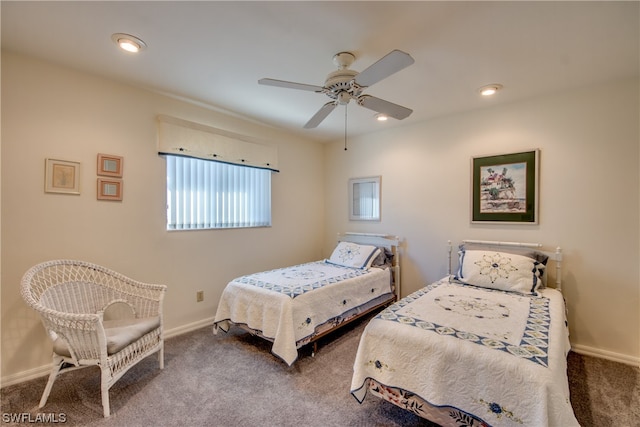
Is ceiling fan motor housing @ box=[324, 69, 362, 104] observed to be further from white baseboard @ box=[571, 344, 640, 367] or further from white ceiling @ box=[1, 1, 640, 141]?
white baseboard @ box=[571, 344, 640, 367]

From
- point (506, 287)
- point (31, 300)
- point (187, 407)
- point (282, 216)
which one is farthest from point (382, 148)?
point (31, 300)

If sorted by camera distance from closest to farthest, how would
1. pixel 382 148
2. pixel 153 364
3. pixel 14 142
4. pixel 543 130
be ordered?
pixel 14 142
pixel 153 364
pixel 543 130
pixel 382 148

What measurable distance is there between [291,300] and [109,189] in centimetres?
190

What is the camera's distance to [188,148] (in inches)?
120

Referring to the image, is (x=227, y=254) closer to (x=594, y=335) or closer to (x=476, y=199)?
(x=476, y=199)

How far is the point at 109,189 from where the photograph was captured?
8.39 feet

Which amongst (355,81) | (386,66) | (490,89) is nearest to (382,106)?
(355,81)

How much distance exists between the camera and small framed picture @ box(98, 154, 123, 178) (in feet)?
8.21

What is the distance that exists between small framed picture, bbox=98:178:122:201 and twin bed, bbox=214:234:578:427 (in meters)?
1.35

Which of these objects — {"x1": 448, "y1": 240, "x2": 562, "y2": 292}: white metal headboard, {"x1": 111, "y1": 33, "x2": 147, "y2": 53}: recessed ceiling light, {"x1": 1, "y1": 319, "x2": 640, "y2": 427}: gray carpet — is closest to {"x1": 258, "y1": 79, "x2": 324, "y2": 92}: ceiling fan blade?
{"x1": 111, "y1": 33, "x2": 147, "y2": 53}: recessed ceiling light

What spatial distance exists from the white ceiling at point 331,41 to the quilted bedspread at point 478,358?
1.84m

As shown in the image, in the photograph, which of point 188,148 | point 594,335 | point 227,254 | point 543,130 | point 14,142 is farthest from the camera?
point 227,254

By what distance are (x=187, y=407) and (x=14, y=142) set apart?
2.28 m

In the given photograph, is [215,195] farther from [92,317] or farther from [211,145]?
[92,317]
